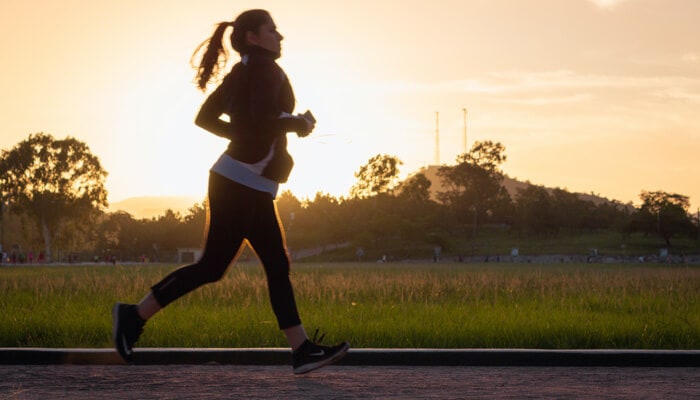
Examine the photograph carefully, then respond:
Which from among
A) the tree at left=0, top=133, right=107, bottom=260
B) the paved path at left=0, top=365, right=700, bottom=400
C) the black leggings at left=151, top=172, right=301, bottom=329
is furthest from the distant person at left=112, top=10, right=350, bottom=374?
the tree at left=0, top=133, right=107, bottom=260

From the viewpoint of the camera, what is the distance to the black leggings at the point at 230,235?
197 inches

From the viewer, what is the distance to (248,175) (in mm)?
5004

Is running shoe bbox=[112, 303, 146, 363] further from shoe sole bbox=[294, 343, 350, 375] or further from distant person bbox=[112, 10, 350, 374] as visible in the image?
shoe sole bbox=[294, 343, 350, 375]

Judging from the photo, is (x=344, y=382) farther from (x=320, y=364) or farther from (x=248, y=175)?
(x=248, y=175)

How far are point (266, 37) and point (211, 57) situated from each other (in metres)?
0.35

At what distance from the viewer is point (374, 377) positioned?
5.42m

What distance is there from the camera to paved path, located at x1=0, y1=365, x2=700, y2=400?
479 cm

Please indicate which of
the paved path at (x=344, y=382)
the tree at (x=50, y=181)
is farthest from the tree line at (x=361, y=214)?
the paved path at (x=344, y=382)

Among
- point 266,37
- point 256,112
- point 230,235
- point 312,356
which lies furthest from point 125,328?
point 266,37

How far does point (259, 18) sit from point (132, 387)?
225 centimetres

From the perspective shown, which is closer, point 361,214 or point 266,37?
point 266,37

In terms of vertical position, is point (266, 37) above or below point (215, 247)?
above

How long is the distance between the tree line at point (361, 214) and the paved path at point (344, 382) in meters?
58.2

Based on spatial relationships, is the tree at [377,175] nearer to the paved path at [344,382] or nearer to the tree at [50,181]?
the tree at [50,181]
